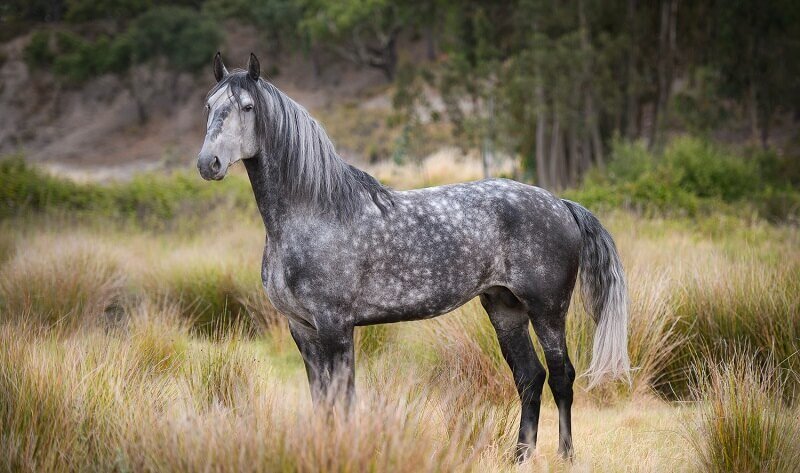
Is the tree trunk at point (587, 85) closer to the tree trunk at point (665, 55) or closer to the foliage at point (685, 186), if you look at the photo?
the tree trunk at point (665, 55)

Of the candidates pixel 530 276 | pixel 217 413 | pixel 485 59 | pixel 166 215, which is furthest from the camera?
pixel 485 59

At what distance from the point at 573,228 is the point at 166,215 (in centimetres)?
1087

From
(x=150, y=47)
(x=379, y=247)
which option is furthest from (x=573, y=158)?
(x=150, y=47)

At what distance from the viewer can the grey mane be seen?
3773mm

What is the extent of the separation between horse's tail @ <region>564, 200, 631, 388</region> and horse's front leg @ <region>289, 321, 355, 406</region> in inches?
62.2

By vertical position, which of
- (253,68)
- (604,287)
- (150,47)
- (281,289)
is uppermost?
(150,47)

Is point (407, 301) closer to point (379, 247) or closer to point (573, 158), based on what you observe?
point (379, 247)

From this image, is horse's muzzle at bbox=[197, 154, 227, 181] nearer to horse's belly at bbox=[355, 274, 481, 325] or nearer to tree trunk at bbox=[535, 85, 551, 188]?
horse's belly at bbox=[355, 274, 481, 325]

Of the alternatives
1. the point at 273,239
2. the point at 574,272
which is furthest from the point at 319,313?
the point at 574,272

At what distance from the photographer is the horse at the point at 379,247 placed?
373cm

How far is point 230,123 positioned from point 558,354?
2.21 m

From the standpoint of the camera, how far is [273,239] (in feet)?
12.6

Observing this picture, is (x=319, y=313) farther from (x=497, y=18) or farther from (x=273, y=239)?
(x=497, y=18)

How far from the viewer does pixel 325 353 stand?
3820 millimetres
